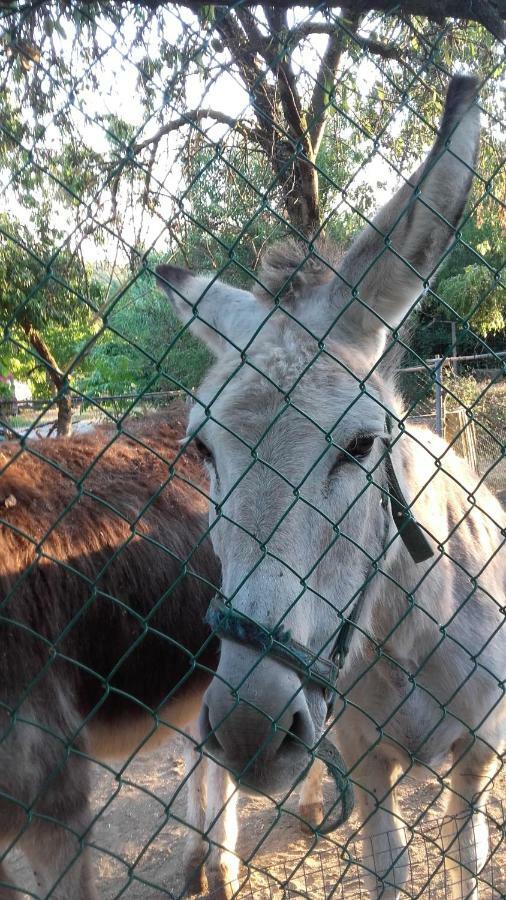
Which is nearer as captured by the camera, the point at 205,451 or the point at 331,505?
the point at 331,505

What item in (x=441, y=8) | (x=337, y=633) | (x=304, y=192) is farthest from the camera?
(x=304, y=192)

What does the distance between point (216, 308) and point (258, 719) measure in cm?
167

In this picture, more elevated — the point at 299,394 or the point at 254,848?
the point at 299,394

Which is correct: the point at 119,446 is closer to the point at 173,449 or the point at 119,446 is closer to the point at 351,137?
the point at 173,449

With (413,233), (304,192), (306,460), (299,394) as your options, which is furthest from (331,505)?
(304,192)

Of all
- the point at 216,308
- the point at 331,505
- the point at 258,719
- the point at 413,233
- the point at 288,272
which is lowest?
the point at 258,719

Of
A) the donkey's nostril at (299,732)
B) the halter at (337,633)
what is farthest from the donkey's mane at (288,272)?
the donkey's nostril at (299,732)

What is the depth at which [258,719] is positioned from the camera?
1.68m

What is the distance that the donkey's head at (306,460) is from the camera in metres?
1.73

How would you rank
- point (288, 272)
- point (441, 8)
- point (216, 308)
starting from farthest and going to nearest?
point (216, 308), point (288, 272), point (441, 8)

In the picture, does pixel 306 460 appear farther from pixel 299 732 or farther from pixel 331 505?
pixel 299 732

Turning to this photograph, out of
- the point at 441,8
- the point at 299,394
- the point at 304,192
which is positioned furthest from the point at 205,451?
the point at 304,192

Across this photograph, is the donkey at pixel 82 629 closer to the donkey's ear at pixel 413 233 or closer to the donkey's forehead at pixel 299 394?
the donkey's forehead at pixel 299 394

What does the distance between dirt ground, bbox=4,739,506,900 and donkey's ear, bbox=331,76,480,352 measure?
2.75 metres
